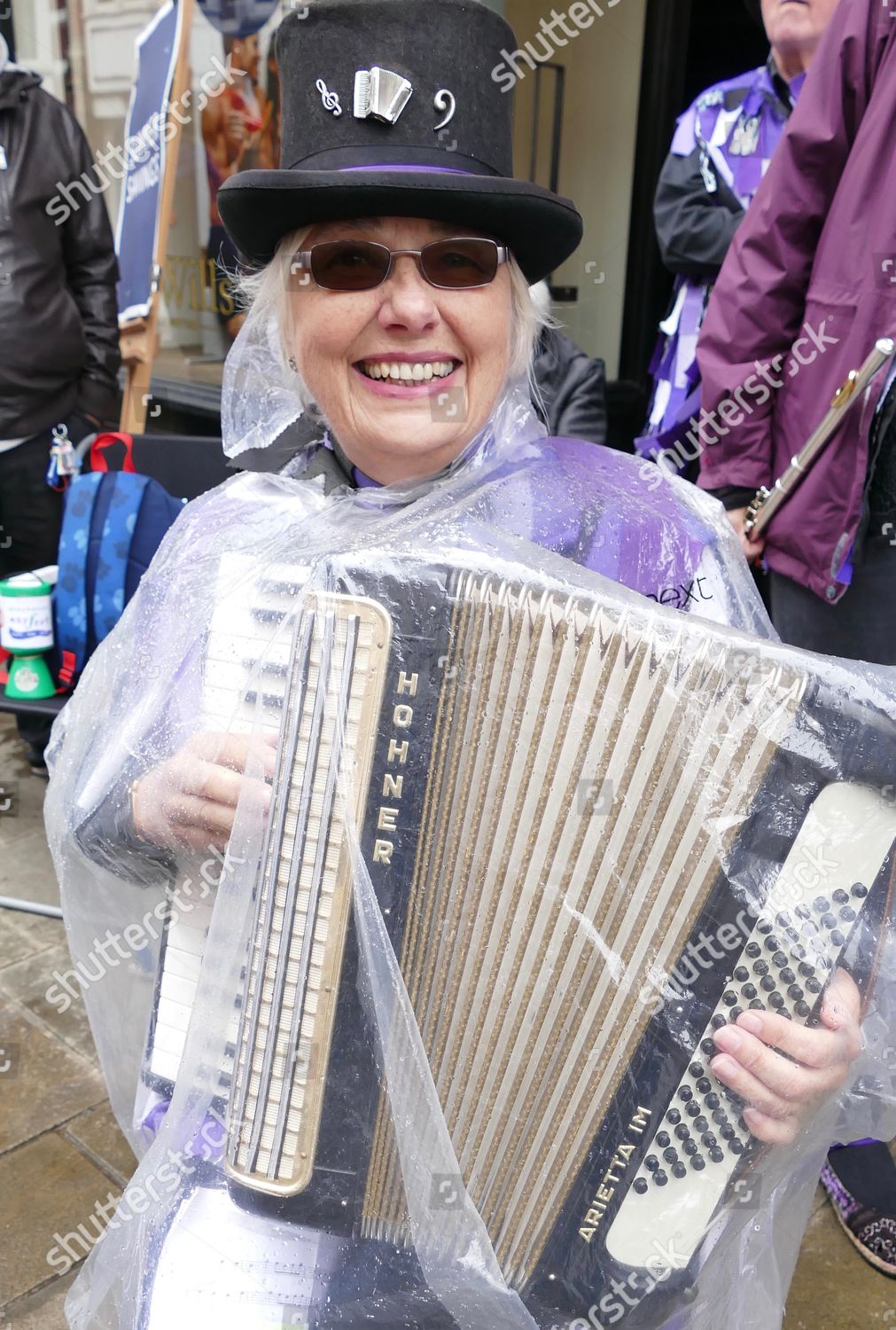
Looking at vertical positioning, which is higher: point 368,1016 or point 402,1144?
point 368,1016

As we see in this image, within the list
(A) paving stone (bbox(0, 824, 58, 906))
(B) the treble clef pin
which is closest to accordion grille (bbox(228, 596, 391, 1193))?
(B) the treble clef pin

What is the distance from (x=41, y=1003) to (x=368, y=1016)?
2.01m

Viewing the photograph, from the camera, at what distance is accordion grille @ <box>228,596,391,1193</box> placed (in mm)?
962

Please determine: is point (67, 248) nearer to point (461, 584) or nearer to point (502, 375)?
point (502, 375)

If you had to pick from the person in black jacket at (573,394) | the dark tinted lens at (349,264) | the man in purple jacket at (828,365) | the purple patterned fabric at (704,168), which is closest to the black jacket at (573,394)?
the person in black jacket at (573,394)

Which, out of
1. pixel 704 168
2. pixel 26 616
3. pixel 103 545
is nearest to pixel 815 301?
pixel 704 168

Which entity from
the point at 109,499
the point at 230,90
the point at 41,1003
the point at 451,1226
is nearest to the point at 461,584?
the point at 451,1226

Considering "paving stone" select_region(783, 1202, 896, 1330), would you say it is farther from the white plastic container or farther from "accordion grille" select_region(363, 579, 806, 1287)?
the white plastic container

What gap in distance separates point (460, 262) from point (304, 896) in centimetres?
71

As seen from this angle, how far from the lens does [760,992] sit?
0.96 m

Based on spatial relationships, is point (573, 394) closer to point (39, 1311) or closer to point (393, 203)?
point (393, 203)

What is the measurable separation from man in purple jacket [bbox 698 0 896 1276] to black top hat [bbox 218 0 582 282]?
0.87m

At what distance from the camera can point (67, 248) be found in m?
3.53

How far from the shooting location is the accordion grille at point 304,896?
96 cm
